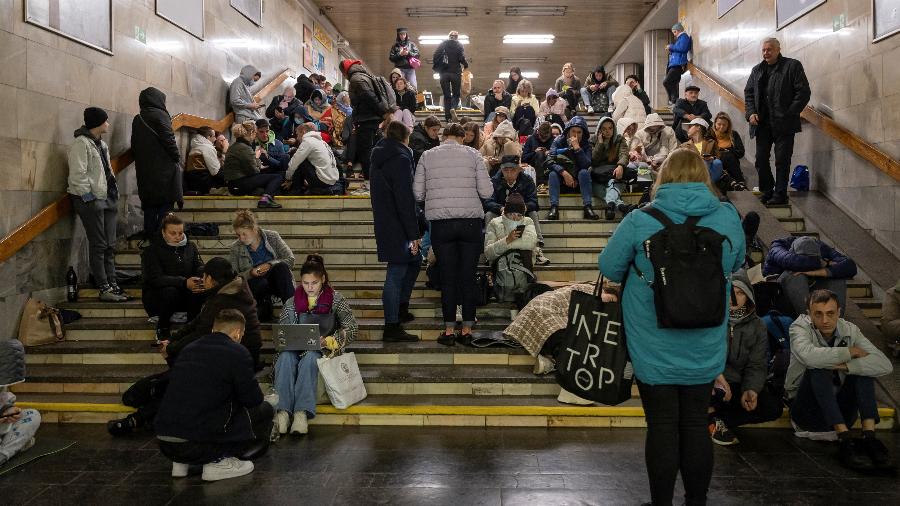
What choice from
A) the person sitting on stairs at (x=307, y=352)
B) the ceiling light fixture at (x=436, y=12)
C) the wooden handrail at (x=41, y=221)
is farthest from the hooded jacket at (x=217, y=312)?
the ceiling light fixture at (x=436, y=12)

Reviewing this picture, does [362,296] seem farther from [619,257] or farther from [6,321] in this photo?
[619,257]

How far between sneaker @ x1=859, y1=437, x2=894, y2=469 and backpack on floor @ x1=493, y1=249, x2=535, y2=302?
3.11 m

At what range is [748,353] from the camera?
476 cm

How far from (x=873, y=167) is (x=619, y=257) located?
6.21 metres

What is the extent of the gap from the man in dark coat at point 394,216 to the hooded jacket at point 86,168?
3.07 metres

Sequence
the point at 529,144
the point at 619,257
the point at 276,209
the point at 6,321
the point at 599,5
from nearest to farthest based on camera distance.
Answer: the point at 619,257
the point at 6,321
the point at 276,209
the point at 529,144
the point at 599,5

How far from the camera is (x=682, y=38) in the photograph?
1437cm

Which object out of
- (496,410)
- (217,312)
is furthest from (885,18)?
(217,312)

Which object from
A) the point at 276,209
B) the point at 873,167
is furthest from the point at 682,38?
the point at 276,209

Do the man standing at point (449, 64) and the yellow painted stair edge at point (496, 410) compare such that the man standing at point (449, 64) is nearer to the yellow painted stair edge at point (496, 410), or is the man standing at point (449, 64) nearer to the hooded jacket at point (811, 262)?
the hooded jacket at point (811, 262)

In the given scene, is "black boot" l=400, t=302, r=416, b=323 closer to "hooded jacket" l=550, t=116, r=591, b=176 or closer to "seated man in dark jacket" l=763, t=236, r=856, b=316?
"seated man in dark jacket" l=763, t=236, r=856, b=316

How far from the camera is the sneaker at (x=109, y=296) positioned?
7046mm

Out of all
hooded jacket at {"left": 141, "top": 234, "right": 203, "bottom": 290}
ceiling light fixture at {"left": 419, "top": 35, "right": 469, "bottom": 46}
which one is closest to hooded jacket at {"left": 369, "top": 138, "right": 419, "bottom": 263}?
hooded jacket at {"left": 141, "top": 234, "right": 203, "bottom": 290}

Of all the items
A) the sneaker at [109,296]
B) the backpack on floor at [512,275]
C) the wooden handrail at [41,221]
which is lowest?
the sneaker at [109,296]
